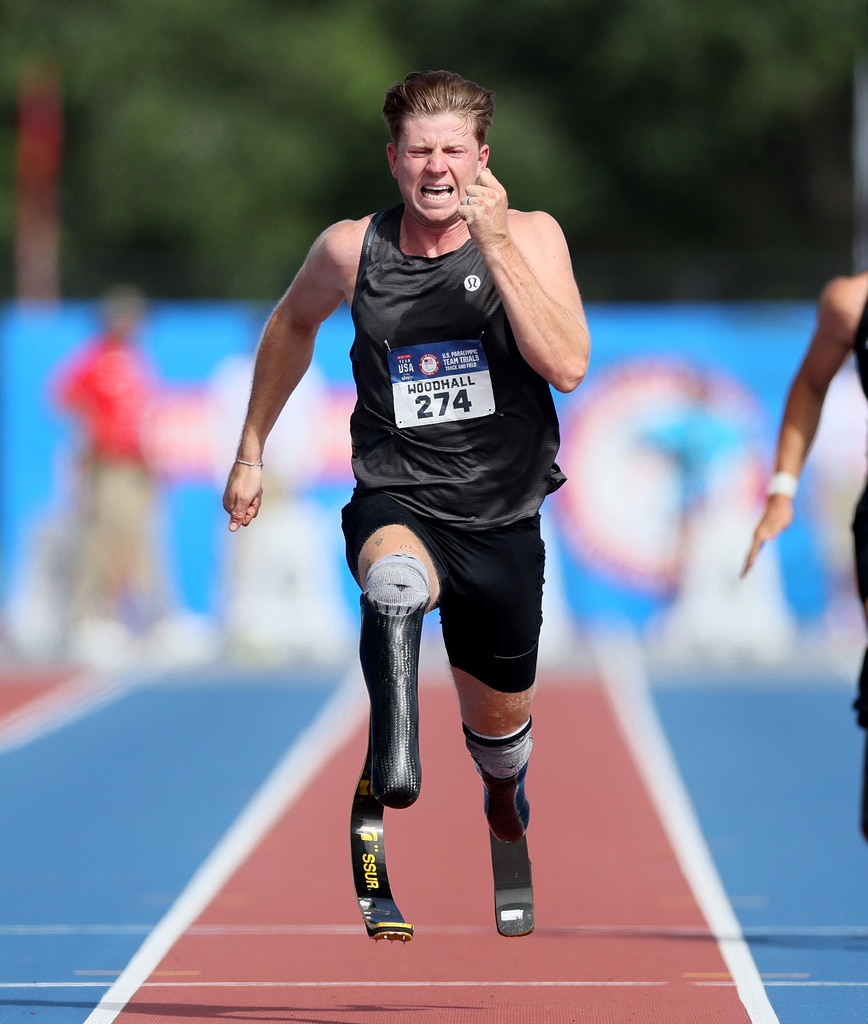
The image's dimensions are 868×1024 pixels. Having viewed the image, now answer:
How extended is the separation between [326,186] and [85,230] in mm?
3905

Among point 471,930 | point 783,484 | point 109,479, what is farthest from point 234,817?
point 109,479

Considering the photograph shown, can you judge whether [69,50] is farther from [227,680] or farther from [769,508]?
[769,508]

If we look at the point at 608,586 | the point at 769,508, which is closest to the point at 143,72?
the point at 608,586

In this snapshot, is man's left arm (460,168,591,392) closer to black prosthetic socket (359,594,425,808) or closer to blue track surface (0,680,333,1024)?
black prosthetic socket (359,594,425,808)

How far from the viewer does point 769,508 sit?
19.0ft

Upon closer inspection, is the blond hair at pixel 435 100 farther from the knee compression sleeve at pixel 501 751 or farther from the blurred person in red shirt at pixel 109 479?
the blurred person in red shirt at pixel 109 479

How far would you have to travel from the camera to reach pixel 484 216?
180 inches

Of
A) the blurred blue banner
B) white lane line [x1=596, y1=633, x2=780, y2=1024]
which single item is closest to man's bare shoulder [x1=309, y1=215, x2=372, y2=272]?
white lane line [x1=596, y1=633, x2=780, y2=1024]

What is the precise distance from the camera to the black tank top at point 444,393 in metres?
4.82

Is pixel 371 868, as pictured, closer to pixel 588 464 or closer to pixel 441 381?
pixel 441 381

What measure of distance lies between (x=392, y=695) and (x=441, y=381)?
0.79 meters

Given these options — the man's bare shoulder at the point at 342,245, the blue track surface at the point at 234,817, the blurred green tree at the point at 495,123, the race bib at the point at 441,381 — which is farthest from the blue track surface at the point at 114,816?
the blurred green tree at the point at 495,123

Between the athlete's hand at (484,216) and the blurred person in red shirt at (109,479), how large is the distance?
1060 cm

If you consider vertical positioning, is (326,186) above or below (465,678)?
above
